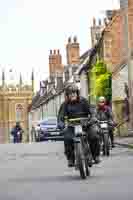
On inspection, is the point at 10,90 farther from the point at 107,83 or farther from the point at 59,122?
the point at 59,122

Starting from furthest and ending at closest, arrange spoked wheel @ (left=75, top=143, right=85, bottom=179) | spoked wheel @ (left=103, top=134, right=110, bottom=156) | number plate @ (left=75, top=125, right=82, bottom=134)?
1. spoked wheel @ (left=103, top=134, right=110, bottom=156)
2. number plate @ (left=75, top=125, right=82, bottom=134)
3. spoked wheel @ (left=75, top=143, right=85, bottom=179)

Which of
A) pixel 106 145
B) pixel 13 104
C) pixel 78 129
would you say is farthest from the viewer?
pixel 13 104

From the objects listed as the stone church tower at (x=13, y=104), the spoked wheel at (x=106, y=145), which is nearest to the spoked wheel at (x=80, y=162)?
the spoked wheel at (x=106, y=145)

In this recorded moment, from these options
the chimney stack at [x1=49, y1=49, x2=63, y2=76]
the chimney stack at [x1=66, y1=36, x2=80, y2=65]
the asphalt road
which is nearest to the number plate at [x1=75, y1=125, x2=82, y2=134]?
the asphalt road

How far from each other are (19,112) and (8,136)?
540 cm

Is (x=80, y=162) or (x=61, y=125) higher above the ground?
(x=61, y=125)

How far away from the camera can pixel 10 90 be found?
137500 millimetres

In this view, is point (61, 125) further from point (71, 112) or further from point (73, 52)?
point (73, 52)

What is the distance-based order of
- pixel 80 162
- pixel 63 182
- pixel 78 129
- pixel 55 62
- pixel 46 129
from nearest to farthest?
pixel 63 182 → pixel 80 162 → pixel 78 129 → pixel 46 129 → pixel 55 62

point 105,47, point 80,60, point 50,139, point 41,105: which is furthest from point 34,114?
→ point 50,139

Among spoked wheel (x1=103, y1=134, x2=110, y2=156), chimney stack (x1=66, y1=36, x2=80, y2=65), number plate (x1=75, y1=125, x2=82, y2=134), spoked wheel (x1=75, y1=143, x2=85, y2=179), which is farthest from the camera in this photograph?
chimney stack (x1=66, y1=36, x2=80, y2=65)

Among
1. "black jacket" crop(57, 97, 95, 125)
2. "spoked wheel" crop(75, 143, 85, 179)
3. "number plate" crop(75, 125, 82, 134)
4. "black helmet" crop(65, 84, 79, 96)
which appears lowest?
"spoked wheel" crop(75, 143, 85, 179)

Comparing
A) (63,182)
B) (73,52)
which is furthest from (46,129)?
(73,52)

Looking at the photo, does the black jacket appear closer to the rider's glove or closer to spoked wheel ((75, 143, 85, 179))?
the rider's glove
